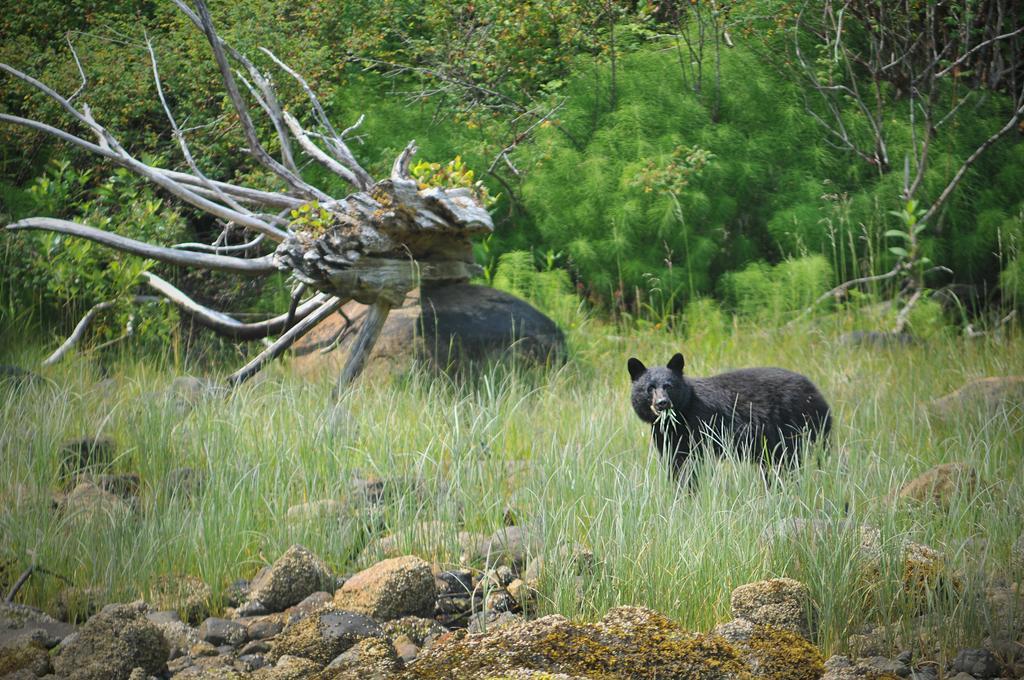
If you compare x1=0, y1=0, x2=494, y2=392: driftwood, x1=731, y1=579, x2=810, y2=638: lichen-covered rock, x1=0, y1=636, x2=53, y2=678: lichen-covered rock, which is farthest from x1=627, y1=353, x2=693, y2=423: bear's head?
x1=0, y1=636, x2=53, y2=678: lichen-covered rock

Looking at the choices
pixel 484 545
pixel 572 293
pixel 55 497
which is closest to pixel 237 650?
pixel 484 545

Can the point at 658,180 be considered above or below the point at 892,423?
above

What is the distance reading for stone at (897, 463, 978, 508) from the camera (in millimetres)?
3650

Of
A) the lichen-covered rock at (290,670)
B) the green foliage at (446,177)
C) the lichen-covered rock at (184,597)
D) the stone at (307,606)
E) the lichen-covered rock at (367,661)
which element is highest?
the green foliage at (446,177)

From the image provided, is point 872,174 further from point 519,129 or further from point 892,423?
point 892,423

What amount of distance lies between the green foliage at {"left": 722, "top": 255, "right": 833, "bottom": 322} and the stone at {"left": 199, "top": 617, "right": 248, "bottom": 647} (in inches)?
196

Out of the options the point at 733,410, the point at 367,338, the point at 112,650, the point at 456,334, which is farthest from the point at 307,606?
the point at 456,334

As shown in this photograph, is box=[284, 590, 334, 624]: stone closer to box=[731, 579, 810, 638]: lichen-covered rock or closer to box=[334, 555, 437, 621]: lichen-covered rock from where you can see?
box=[334, 555, 437, 621]: lichen-covered rock

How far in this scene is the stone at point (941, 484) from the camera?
3.65 m

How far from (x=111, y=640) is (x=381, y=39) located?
6964 mm

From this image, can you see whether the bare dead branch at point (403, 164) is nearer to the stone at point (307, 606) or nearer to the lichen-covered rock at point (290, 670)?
the stone at point (307, 606)

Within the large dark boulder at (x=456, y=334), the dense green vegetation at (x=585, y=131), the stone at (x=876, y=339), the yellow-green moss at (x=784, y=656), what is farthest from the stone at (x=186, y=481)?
the stone at (x=876, y=339)

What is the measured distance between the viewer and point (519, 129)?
8.86m

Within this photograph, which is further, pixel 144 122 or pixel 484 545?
pixel 144 122
